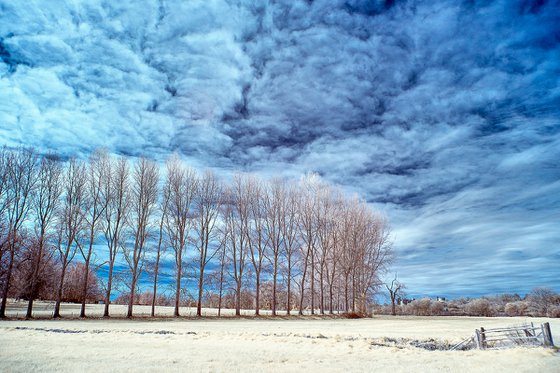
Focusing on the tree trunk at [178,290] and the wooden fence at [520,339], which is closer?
the wooden fence at [520,339]

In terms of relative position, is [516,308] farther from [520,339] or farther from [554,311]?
[520,339]

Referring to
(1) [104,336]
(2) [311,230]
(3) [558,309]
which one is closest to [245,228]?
(2) [311,230]

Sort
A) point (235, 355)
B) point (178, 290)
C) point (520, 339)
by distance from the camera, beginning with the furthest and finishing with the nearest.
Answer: point (178, 290)
point (520, 339)
point (235, 355)

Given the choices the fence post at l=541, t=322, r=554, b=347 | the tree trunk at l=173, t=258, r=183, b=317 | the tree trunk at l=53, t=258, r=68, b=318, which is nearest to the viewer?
the fence post at l=541, t=322, r=554, b=347

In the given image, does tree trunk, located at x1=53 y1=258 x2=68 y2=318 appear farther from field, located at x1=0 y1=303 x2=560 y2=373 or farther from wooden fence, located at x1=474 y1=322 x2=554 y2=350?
wooden fence, located at x1=474 y1=322 x2=554 y2=350

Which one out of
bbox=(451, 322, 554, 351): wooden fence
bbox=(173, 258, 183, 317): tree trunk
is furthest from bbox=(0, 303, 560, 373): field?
bbox=(173, 258, 183, 317): tree trunk

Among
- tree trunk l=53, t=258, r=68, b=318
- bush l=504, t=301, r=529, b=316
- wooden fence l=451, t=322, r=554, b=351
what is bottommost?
bush l=504, t=301, r=529, b=316

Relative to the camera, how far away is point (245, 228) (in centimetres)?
4259

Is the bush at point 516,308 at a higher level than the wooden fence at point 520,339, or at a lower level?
lower

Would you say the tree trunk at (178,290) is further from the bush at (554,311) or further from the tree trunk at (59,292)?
the bush at (554,311)

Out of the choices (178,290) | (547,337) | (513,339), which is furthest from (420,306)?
(547,337)

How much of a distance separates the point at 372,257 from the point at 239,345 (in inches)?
1649

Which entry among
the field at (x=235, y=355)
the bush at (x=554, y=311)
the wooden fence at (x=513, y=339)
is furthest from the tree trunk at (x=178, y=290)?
the bush at (x=554, y=311)

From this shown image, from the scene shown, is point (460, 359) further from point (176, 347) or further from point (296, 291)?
point (296, 291)
